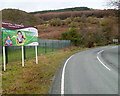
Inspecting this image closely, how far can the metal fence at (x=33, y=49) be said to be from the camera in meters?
21.0

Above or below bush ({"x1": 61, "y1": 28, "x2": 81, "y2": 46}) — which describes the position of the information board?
above

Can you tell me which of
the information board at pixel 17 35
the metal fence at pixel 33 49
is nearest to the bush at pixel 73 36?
the metal fence at pixel 33 49

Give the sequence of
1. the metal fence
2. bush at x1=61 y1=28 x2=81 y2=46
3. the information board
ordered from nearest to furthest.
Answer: the information board < the metal fence < bush at x1=61 y1=28 x2=81 y2=46

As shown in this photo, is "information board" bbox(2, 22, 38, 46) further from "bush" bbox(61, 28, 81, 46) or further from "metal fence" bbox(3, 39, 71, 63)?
"bush" bbox(61, 28, 81, 46)

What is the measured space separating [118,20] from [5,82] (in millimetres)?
27189

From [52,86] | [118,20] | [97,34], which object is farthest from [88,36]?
[52,86]

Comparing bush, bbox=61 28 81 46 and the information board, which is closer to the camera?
the information board

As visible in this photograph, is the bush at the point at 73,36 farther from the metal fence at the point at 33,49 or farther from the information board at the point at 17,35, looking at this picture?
the information board at the point at 17,35

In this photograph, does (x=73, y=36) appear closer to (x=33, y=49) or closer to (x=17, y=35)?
(x=33, y=49)

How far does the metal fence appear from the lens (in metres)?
21.0

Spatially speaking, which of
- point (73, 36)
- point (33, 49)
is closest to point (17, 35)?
point (33, 49)

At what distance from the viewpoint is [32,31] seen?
618 inches

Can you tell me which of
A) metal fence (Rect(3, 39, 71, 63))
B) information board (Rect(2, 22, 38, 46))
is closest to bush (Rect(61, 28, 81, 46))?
metal fence (Rect(3, 39, 71, 63))

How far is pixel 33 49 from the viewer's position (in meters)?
30.2
